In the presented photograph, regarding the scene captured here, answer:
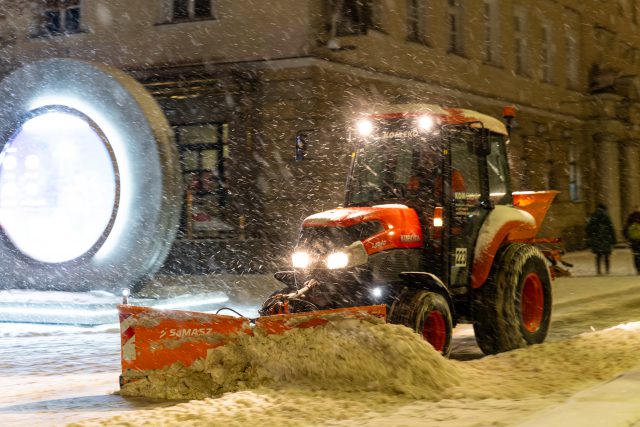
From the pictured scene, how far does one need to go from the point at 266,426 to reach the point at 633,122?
29.8 metres

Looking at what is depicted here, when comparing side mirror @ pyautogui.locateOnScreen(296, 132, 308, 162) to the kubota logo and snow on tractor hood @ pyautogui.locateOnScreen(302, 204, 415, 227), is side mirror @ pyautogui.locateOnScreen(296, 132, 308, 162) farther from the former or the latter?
the kubota logo

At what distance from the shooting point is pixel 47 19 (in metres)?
22.7

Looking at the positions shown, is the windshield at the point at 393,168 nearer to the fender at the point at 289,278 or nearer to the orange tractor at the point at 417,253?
the orange tractor at the point at 417,253

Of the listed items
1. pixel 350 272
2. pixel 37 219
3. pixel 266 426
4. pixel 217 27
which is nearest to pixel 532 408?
pixel 266 426

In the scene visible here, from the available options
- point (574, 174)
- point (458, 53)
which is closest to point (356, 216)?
point (458, 53)

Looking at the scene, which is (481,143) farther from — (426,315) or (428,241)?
(426,315)

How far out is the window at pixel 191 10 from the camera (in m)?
20.9

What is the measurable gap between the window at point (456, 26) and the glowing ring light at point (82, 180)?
11.7m

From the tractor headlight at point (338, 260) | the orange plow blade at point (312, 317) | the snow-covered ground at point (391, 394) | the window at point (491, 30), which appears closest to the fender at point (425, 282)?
the tractor headlight at point (338, 260)

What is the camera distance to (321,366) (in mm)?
7629

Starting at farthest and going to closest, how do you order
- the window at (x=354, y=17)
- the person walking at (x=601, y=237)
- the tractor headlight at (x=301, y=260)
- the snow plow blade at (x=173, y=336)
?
1. the person walking at (x=601, y=237)
2. the window at (x=354, y=17)
3. the tractor headlight at (x=301, y=260)
4. the snow plow blade at (x=173, y=336)

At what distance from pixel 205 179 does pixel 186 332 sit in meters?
13.1


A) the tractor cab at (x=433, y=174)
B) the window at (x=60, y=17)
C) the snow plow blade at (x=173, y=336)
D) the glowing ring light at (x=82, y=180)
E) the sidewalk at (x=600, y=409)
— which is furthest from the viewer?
the window at (x=60, y=17)

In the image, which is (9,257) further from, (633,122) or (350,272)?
(633,122)
